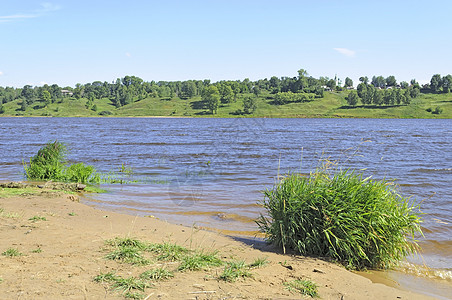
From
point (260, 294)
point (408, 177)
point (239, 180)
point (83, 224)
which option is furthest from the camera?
point (408, 177)

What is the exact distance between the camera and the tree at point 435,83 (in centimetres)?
18875

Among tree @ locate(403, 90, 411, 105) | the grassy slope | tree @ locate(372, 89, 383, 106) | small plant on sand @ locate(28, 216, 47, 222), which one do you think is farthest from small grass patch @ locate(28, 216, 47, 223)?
tree @ locate(403, 90, 411, 105)

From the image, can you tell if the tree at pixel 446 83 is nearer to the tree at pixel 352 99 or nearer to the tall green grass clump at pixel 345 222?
the tree at pixel 352 99

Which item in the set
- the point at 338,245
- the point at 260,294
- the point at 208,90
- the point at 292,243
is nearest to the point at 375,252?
the point at 338,245

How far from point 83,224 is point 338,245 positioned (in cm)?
514

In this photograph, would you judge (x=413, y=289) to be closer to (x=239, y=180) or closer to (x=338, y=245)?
(x=338, y=245)

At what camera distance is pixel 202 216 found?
37.0ft

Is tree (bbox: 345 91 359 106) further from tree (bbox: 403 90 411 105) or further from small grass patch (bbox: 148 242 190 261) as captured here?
small grass patch (bbox: 148 242 190 261)

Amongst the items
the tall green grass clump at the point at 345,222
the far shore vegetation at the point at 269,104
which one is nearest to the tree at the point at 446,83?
the far shore vegetation at the point at 269,104

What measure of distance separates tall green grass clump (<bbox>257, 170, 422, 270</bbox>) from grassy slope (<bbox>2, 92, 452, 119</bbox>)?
354ft

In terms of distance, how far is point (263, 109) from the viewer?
121 metres

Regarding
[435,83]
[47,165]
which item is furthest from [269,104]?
[47,165]

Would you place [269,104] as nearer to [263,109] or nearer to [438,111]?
[263,109]

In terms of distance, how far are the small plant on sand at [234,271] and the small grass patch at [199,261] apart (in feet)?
0.67
